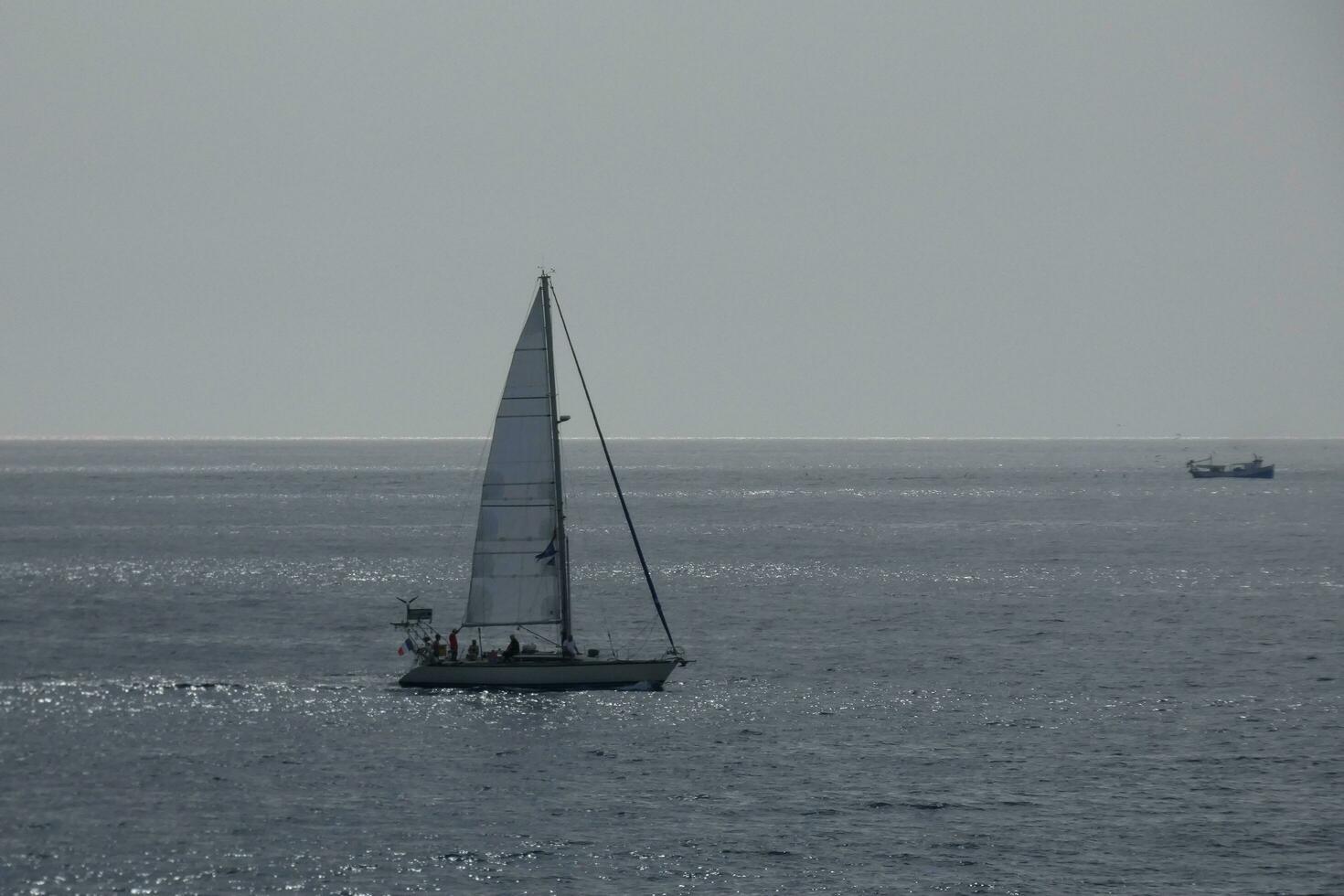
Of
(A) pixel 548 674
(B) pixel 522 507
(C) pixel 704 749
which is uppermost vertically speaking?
(B) pixel 522 507

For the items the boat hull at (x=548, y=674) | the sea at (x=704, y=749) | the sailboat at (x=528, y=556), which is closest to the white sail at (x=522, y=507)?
the sailboat at (x=528, y=556)

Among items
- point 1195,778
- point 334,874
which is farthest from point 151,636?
point 1195,778

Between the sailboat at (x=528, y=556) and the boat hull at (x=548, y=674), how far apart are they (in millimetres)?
37

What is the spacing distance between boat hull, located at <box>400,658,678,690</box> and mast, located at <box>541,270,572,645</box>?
154 centimetres

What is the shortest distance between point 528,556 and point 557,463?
4.38 metres

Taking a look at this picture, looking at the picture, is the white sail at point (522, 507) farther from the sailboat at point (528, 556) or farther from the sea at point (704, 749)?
the sea at point (704, 749)

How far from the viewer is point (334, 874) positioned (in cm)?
4156

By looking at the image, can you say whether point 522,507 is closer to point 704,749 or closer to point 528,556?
point 528,556

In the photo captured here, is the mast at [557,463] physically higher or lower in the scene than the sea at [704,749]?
higher

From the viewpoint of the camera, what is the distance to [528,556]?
65.9 metres

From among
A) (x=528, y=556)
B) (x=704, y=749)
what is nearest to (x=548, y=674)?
(x=528, y=556)

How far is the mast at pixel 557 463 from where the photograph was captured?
64.5m

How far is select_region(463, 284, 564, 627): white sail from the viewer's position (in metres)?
64.7

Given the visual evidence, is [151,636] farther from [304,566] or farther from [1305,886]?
[1305,886]
